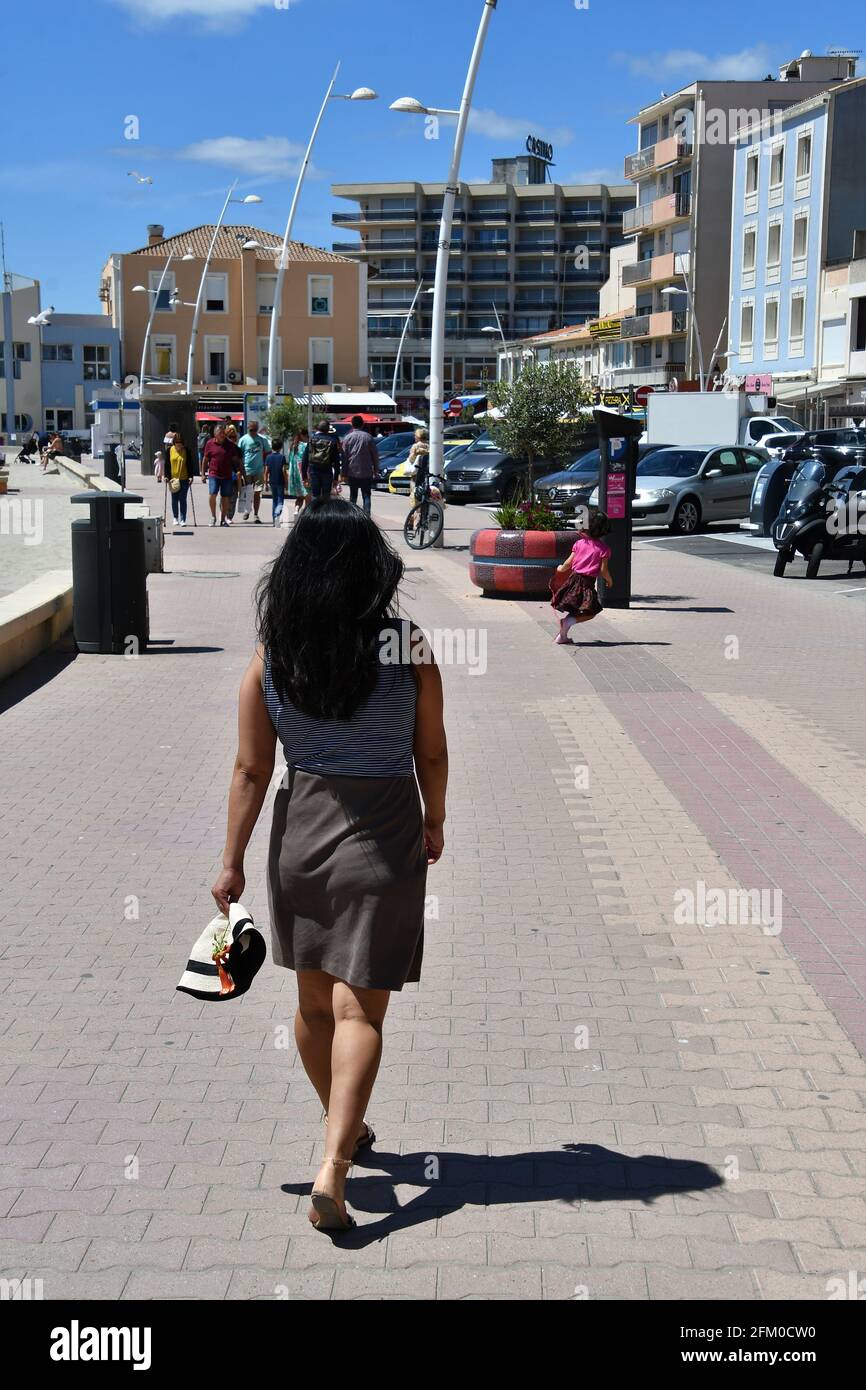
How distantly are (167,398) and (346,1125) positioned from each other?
4196cm

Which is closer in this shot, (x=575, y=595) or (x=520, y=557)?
(x=575, y=595)

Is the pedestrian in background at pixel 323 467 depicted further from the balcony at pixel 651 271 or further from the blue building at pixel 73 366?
the blue building at pixel 73 366

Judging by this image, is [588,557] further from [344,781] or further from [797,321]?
[797,321]

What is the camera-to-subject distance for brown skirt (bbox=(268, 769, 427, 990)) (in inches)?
143

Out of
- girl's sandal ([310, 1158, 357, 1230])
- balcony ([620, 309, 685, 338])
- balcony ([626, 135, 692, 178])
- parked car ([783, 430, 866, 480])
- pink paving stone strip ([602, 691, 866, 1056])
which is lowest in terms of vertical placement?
pink paving stone strip ([602, 691, 866, 1056])

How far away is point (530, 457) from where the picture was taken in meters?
18.9

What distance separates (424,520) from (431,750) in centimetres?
1967

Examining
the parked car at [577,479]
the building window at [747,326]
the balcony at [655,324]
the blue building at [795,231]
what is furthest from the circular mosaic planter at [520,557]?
the balcony at [655,324]

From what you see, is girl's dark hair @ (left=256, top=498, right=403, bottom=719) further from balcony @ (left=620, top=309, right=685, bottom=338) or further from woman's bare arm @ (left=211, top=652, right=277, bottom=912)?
balcony @ (left=620, top=309, right=685, bottom=338)

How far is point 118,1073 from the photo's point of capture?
4527 millimetres

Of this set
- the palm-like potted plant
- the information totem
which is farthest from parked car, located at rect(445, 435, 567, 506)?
the information totem

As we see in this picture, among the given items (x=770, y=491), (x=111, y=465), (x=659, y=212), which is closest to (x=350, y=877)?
(x=770, y=491)

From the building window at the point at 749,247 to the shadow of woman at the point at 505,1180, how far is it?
58240 mm

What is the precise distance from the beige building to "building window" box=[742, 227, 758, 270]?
37024 millimetres
